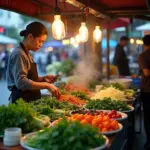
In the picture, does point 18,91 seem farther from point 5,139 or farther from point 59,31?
point 5,139

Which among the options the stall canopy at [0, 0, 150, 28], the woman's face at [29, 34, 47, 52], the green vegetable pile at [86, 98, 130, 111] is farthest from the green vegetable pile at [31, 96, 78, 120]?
the stall canopy at [0, 0, 150, 28]

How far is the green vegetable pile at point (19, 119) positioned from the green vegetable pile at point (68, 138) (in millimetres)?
377

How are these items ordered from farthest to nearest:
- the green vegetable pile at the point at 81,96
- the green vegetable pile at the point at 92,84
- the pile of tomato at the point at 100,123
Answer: the green vegetable pile at the point at 92,84 → the green vegetable pile at the point at 81,96 → the pile of tomato at the point at 100,123

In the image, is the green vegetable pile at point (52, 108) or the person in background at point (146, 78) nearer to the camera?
the green vegetable pile at point (52, 108)

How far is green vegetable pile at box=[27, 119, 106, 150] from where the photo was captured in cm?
216

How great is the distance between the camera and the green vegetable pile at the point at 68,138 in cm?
216

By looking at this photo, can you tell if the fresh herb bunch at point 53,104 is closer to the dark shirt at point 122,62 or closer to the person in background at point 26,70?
the person in background at point 26,70

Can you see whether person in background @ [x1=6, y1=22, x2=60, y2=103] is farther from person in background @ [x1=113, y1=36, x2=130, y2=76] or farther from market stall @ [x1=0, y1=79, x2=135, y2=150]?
person in background @ [x1=113, y1=36, x2=130, y2=76]

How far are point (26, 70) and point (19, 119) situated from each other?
53.7 inches

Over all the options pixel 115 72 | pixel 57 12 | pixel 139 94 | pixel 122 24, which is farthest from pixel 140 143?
pixel 122 24

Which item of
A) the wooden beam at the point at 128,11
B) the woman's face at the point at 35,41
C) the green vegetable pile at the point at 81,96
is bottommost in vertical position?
the green vegetable pile at the point at 81,96

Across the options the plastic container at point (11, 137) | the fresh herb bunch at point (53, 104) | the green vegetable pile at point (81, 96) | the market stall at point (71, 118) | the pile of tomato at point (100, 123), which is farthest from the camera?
the green vegetable pile at point (81, 96)

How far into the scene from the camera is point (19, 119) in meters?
2.67

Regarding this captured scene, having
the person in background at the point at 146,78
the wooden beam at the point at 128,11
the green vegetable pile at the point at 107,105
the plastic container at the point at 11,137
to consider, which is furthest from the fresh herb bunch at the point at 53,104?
the wooden beam at the point at 128,11
